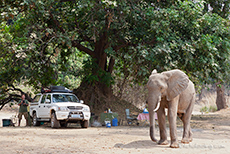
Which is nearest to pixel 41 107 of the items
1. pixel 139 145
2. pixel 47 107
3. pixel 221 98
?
pixel 47 107

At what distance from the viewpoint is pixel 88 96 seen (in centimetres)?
2194

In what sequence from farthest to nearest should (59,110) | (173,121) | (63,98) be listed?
(63,98) < (59,110) < (173,121)

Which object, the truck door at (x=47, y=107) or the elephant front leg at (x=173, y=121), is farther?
Answer: the truck door at (x=47, y=107)

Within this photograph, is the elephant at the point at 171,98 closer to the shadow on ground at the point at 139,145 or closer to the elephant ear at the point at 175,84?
the elephant ear at the point at 175,84

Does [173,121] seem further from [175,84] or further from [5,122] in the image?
[5,122]

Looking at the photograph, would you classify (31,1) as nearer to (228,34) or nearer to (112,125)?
(112,125)

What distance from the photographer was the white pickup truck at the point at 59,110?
16469 millimetres

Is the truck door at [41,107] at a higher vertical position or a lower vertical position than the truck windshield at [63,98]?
lower

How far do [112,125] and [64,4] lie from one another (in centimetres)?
793

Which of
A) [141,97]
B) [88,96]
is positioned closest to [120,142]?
[88,96]

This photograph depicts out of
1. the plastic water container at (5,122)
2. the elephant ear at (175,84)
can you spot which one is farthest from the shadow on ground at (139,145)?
the plastic water container at (5,122)

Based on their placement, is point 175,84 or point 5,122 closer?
point 175,84

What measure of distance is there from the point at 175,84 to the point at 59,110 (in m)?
7.79

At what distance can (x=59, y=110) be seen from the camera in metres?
16.5
